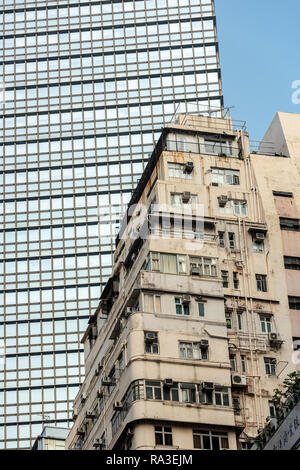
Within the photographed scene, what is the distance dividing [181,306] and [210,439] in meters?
8.46

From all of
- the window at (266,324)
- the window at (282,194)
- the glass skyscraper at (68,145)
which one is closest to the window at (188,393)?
the window at (266,324)

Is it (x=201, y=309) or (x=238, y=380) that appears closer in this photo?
(x=238, y=380)

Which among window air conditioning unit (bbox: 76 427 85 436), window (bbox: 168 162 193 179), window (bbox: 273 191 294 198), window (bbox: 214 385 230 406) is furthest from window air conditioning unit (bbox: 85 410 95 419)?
window (bbox: 273 191 294 198)

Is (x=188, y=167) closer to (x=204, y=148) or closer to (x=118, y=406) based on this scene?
(x=204, y=148)

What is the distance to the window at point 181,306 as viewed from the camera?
63.7m

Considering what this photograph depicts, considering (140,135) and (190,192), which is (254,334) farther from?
(140,135)

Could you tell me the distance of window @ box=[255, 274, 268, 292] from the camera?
223 ft

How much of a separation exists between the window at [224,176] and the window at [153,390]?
16.7m

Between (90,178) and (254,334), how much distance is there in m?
82.8

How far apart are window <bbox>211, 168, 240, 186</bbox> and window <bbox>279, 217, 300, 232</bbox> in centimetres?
386

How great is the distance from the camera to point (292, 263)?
69.8m

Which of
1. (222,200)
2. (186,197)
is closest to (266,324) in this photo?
(222,200)

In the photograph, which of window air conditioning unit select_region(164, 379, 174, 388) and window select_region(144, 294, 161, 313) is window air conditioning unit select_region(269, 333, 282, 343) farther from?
window air conditioning unit select_region(164, 379, 174, 388)

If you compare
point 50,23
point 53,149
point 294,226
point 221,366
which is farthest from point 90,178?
point 221,366
